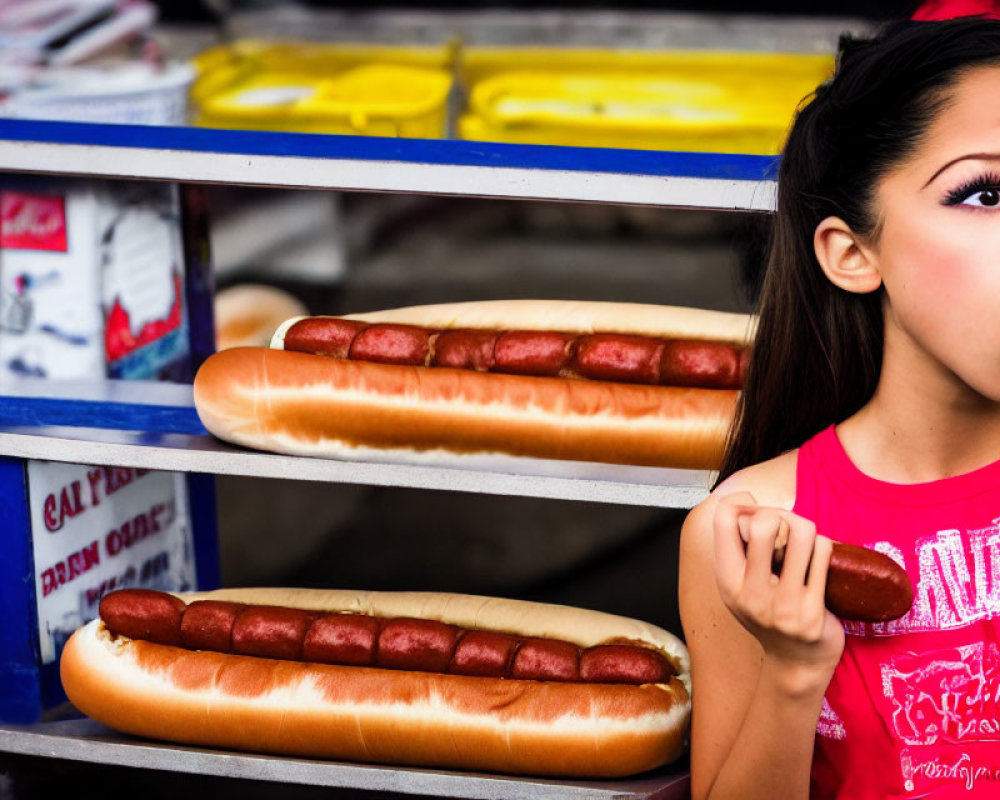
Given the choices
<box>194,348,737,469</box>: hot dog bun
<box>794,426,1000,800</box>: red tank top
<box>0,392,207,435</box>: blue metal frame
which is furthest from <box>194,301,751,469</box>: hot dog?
<box>794,426,1000,800</box>: red tank top

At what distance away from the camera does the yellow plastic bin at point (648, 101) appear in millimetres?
2695

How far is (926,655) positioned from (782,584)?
0.45 m

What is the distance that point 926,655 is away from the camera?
1.92 m

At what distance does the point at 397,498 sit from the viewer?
5.92 metres

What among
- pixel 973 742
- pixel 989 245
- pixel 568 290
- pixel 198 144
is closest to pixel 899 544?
pixel 973 742

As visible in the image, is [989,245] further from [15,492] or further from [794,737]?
[15,492]

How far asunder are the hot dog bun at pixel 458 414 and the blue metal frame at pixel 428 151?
42 centimetres

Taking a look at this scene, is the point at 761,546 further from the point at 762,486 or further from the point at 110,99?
the point at 110,99

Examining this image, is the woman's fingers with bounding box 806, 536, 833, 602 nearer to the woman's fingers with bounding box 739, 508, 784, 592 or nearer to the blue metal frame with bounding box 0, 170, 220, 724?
the woman's fingers with bounding box 739, 508, 784, 592

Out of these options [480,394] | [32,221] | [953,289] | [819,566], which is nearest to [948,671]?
[819,566]

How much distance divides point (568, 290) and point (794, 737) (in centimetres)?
681

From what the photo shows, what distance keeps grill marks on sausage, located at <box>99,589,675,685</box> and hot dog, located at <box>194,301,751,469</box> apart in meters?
0.34

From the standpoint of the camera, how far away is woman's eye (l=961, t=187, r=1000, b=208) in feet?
5.69

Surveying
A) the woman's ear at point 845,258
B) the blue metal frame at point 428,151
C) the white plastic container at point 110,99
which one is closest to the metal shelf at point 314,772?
the woman's ear at point 845,258
